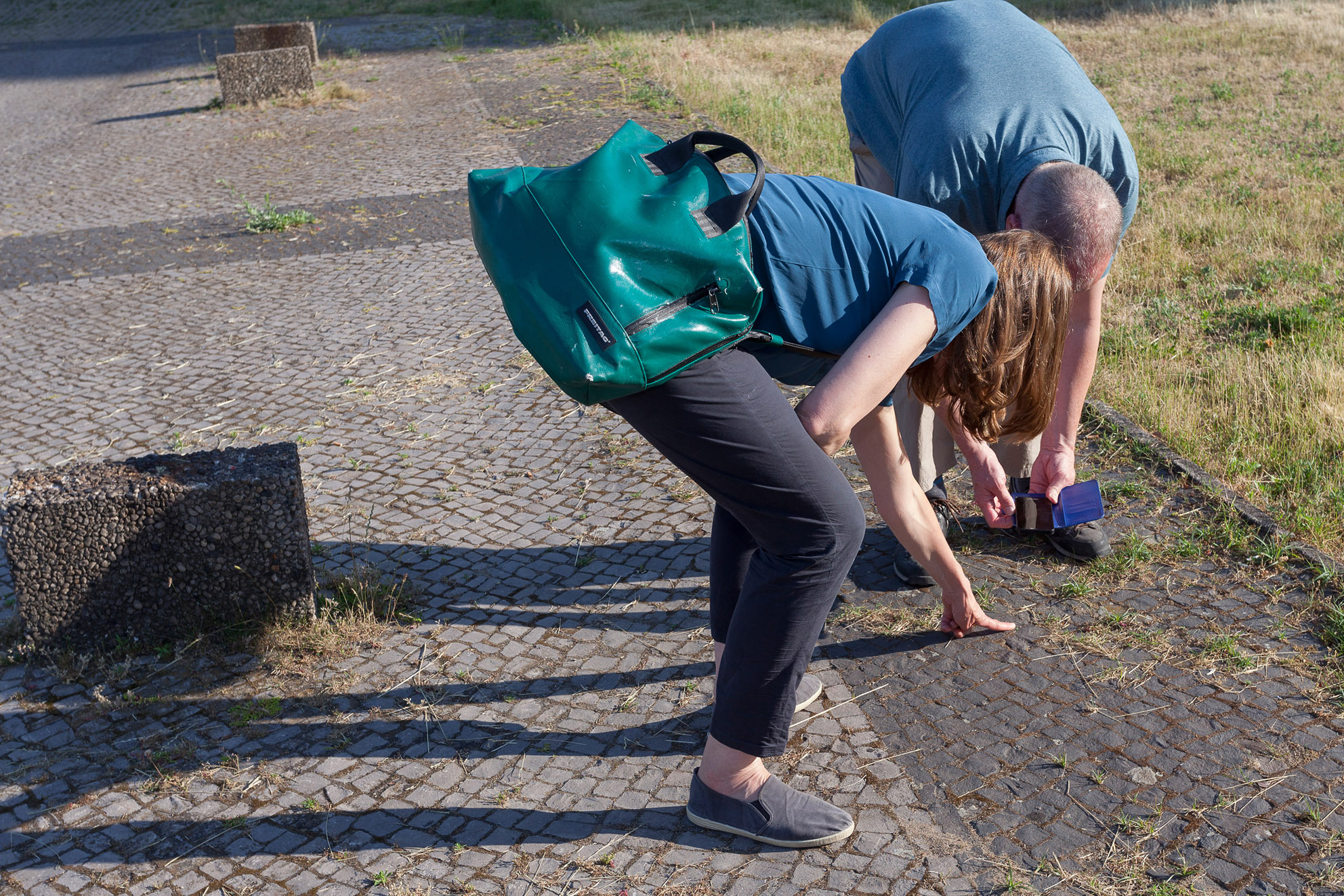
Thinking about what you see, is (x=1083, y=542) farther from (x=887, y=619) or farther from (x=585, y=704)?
(x=585, y=704)

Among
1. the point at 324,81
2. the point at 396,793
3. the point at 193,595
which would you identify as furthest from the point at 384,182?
the point at 396,793

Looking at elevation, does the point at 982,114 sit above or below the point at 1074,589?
above

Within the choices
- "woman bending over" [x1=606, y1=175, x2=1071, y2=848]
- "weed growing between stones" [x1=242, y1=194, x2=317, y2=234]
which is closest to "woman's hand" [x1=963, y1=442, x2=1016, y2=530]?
"woman bending over" [x1=606, y1=175, x2=1071, y2=848]

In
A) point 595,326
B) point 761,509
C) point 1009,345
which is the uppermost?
point 595,326

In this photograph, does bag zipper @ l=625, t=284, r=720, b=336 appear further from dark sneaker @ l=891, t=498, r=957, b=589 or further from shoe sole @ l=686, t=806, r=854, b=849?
dark sneaker @ l=891, t=498, r=957, b=589

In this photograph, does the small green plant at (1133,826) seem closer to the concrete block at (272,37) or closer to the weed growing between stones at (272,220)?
the weed growing between stones at (272,220)

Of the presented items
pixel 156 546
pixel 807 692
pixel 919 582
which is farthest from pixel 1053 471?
pixel 156 546

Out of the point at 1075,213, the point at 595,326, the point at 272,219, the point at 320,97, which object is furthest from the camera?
the point at 320,97

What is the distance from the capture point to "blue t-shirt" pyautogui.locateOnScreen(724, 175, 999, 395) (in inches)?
92.7

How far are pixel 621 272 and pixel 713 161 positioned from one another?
0.54 metres

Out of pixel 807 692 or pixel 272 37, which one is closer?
pixel 807 692

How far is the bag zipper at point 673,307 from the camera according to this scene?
2.19m

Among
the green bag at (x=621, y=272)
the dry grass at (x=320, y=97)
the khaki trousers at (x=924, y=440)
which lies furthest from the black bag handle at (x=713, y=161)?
the dry grass at (x=320, y=97)

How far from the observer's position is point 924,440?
13.6ft
